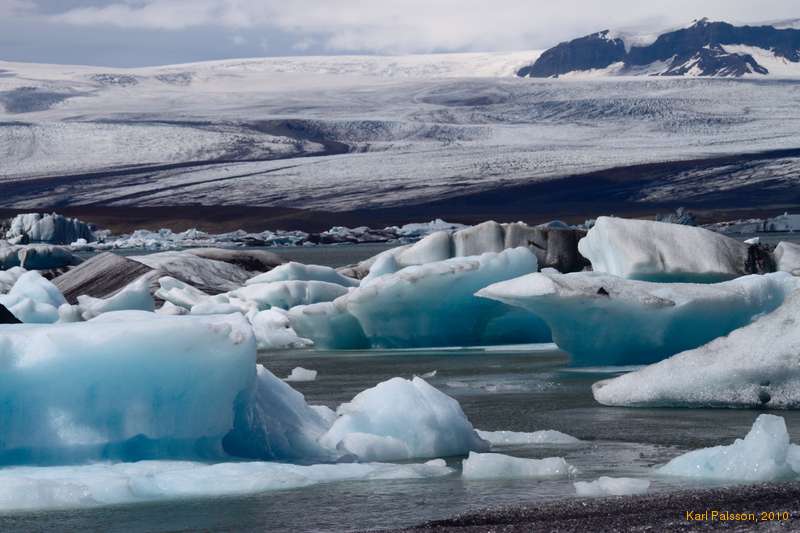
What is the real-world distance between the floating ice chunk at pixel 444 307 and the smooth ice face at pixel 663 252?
78 centimetres

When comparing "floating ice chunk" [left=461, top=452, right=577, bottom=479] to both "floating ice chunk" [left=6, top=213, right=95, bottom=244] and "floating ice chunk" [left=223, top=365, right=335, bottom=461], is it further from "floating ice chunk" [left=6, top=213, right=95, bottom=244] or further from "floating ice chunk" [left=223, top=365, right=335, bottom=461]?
"floating ice chunk" [left=6, top=213, right=95, bottom=244]

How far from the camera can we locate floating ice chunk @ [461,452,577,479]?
5109mm

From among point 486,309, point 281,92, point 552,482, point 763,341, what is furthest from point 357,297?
point 281,92

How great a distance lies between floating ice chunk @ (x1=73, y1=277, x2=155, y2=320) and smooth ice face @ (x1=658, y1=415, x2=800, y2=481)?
9717mm

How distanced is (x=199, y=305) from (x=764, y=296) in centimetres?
679

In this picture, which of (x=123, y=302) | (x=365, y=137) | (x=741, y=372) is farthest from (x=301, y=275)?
(x=365, y=137)

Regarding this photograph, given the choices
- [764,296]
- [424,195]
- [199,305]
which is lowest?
[424,195]

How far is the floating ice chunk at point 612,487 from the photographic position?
4605 mm

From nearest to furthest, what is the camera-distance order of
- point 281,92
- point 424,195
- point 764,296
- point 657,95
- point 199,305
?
point 764,296 < point 199,305 < point 424,195 < point 657,95 < point 281,92

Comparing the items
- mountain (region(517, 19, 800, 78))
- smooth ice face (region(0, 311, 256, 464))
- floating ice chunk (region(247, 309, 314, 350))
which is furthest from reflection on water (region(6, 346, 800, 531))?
mountain (region(517, 19, 800, 78))

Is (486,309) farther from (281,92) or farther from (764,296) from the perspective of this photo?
(281,92)

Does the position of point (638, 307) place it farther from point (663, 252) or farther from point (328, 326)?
point (328, 326)

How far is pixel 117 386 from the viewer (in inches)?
198

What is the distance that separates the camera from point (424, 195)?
62812 mm
